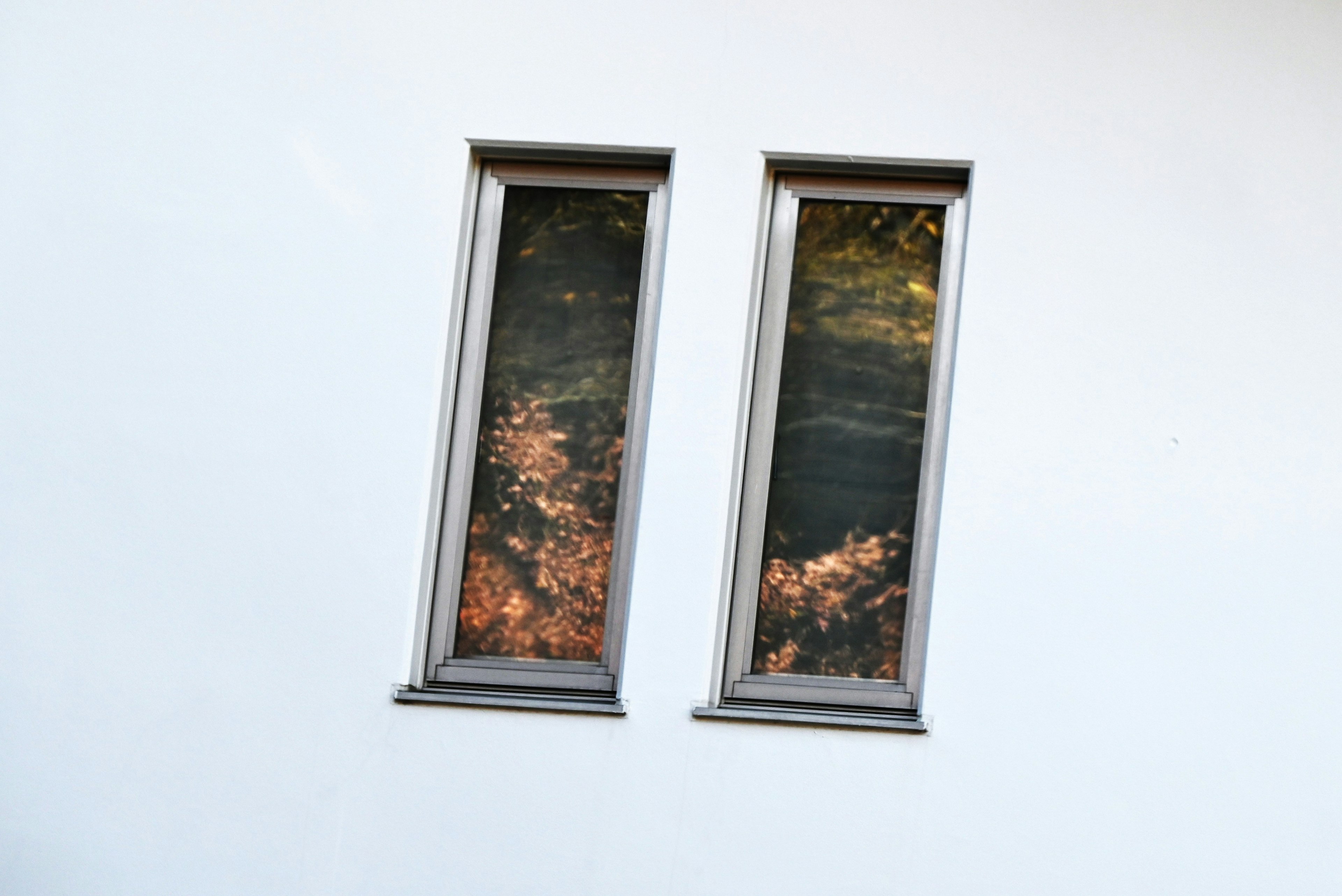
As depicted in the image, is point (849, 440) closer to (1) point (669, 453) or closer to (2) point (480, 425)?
(1) point (669, 453)

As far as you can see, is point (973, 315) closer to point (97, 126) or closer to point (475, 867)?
point (475, 867)

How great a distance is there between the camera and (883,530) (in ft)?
13.8

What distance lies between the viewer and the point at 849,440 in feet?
14.0

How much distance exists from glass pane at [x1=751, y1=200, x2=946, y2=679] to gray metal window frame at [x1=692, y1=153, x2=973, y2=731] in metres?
0.04

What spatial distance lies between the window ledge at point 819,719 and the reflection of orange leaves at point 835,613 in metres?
0.20

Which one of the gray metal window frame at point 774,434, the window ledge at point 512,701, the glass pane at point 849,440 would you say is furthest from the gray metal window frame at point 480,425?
the glass pane at point 849,440

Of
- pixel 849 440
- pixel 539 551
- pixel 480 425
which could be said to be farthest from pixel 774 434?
pixel 480 425

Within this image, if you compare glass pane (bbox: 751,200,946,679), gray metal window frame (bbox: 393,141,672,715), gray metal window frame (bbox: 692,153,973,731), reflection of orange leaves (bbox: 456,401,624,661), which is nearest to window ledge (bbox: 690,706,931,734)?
gray metal window frame (bbox: 692,153,973,731)

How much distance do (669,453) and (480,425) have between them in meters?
0.64

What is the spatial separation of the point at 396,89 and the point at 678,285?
42.0 inches

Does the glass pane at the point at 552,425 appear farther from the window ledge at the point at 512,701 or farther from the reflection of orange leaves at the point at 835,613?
the reflection of orange leaves at the point at 835,613

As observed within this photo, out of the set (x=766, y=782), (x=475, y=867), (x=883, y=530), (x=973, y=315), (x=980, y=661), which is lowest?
(x=475, y=867)

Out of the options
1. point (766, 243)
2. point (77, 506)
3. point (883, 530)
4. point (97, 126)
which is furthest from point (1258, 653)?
point (97, 126)

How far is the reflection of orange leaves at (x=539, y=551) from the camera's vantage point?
4277 mm
